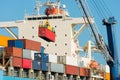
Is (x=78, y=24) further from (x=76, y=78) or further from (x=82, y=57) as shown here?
(x=76, y=78)

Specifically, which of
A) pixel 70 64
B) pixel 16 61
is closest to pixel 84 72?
pixel 70 64

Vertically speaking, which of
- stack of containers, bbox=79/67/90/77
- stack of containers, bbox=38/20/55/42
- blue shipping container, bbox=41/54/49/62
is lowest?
stack of containers, bbox=79/67/90/77

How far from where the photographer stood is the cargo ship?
133 ft

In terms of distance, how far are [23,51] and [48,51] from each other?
14.5m

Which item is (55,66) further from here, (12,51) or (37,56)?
(12,51)

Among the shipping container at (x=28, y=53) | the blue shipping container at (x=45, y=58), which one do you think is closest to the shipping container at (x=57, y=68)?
the blue shipping container at (x=45, y=58)

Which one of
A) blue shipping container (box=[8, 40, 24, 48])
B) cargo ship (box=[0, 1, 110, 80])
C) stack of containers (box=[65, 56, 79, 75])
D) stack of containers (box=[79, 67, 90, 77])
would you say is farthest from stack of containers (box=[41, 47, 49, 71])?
stack of containers (box=[79, 67, 90, 77])

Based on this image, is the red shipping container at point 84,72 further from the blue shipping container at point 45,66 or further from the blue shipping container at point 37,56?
the blue shipping container at point 37,56

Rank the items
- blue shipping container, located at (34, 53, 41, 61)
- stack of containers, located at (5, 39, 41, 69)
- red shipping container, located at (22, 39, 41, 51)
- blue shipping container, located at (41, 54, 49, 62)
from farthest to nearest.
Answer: red shipping container, located at (22, 39, 41, 51)
blue shipping container, located at (41, 54, 49, 62)
blue shipping container, located at (34, 53, 41, 61)
stack of containers, located at (5, 39, 41, 69)

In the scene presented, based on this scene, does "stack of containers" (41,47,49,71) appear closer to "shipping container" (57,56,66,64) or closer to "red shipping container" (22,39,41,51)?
"red shipping container" (22,39,41,51)

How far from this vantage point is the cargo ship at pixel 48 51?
4047 cm

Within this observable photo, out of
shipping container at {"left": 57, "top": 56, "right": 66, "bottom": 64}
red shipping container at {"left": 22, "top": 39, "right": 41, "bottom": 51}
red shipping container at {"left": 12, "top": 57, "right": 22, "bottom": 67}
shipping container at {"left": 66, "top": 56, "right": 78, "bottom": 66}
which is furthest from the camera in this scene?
shipping container at {"left": 66, "top": 56, "right": 78, "bottom": 66}

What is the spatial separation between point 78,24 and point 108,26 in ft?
24.5

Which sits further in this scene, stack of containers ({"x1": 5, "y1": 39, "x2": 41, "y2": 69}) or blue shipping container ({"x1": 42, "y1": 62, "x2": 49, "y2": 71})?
blue shipping container ({"x1": 42, "y1": 62, "x2": 49, "y2": 71})
